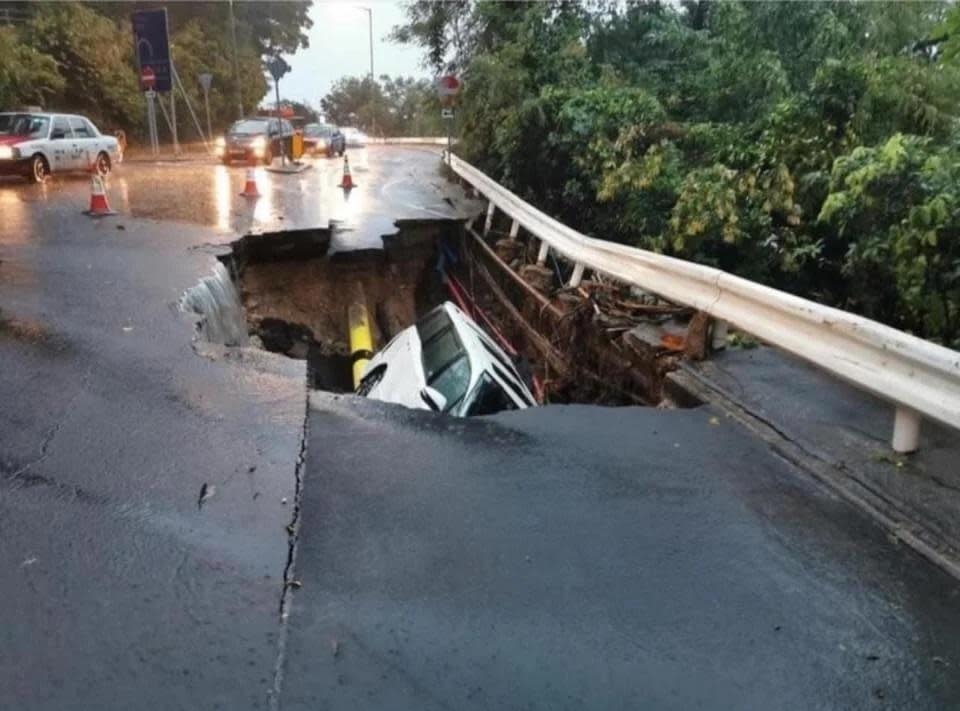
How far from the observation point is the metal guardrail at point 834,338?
10.9ft

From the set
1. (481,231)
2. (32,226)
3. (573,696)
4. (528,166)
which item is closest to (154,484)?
(573,696)

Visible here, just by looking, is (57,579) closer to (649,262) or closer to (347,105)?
(649,262)

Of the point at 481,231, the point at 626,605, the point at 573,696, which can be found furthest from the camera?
the point at 481,231

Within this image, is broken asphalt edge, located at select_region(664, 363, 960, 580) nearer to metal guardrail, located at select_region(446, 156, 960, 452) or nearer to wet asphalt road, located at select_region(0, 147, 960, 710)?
wet asphalt road, located at select_region(0, 147, 960, 710)

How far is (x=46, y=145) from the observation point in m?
16.6

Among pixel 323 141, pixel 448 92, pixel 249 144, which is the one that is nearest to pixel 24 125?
pixel 249 144

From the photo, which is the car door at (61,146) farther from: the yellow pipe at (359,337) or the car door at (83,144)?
the yellow pipe at (359,337)

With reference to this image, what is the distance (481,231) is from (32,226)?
6505 millimetres

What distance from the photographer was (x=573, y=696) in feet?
7.61

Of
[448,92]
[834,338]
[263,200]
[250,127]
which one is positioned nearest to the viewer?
[834,338]

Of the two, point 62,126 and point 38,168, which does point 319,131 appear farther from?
point 38,168

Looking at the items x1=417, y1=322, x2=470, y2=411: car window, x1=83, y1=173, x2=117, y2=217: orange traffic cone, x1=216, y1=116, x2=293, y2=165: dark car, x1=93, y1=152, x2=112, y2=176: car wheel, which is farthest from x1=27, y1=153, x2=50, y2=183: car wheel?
x1=417, y1=322, x2=470, y2=411: car window

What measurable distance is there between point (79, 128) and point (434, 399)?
16.9m

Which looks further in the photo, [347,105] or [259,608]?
[347,105]
